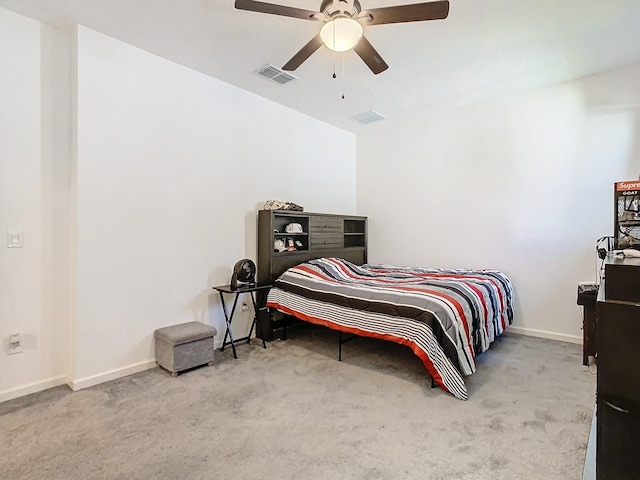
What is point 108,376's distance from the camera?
269 cm

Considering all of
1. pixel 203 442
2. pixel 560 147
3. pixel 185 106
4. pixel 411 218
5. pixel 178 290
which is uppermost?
pixel 185 106

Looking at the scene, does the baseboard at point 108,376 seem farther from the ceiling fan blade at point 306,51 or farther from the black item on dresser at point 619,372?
the black item on dresser at point 619,372

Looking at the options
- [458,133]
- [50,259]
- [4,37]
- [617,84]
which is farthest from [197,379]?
[617,84]

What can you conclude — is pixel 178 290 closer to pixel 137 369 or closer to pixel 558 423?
pixel 137 369

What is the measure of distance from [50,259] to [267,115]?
2.55 meters

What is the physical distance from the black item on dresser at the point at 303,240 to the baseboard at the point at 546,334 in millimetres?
2146

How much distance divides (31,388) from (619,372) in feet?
11.0

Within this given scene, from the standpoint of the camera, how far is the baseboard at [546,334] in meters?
3.54

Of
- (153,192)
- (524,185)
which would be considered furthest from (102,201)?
(524,185)

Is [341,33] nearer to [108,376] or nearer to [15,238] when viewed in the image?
[15,238]

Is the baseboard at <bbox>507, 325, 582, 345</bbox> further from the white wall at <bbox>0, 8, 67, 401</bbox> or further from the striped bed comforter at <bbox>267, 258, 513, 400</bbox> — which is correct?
the white wall at <bbox>0, 8, 67, 401</bbox>

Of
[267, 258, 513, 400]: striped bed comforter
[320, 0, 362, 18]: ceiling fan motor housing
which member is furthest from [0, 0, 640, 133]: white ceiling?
[267, 258, 513, 400]: striped bed comforter

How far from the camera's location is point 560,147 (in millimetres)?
3619

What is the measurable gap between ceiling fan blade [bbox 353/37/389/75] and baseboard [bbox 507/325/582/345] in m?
3.21
